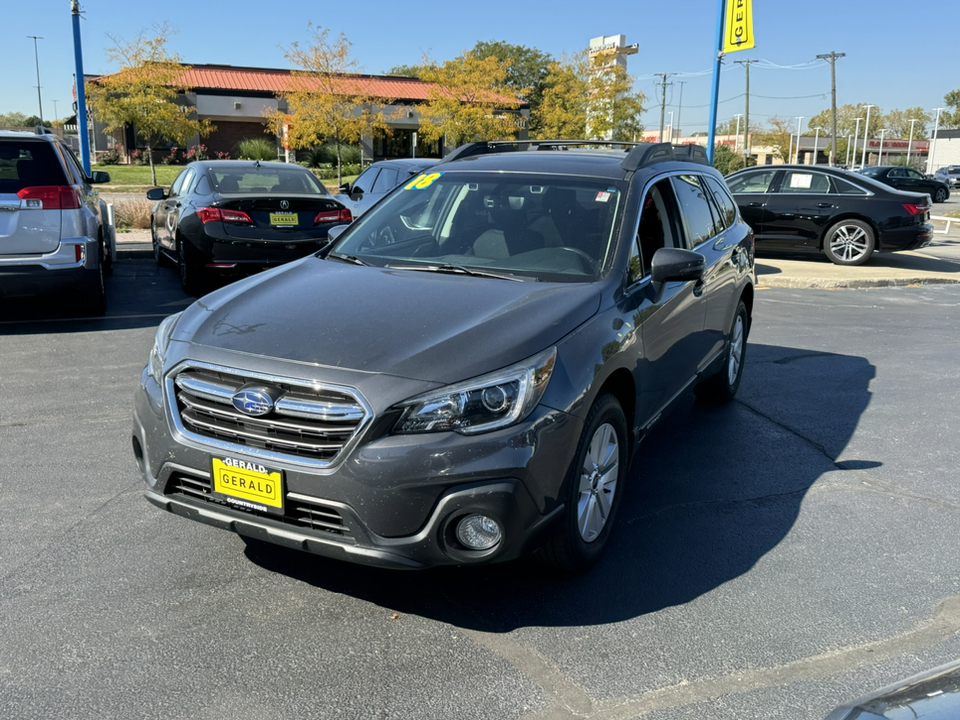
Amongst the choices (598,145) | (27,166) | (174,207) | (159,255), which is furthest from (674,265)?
(159,255)

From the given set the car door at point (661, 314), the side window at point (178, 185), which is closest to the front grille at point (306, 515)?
the car door at point (661, 314)

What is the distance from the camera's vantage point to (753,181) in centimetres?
1530

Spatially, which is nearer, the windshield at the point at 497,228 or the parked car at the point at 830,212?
the windshield at the point at 497,228

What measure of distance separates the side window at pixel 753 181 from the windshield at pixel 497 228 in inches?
453

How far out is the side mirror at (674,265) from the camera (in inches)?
163

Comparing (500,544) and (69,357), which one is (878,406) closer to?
(500,544)

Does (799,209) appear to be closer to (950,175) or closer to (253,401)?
(253,401)

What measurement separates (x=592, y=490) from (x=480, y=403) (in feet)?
2.67

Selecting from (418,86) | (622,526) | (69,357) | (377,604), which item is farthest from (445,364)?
(418,86)

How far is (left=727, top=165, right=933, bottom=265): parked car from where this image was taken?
14188mm

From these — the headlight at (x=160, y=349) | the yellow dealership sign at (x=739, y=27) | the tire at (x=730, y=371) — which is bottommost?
the tire at (x=730, y=371)

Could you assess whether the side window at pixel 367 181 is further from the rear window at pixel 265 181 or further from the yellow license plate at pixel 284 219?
the yellow license plate at pixel 284 219

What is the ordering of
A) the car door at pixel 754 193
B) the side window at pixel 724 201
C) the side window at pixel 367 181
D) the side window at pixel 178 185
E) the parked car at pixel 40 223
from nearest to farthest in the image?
the side window at pixel 724 201 → the parked car at pixel 40 223 → the side window at pixel 178 185 → the side window at pixel 367 181 → the car door at pixel 754 193

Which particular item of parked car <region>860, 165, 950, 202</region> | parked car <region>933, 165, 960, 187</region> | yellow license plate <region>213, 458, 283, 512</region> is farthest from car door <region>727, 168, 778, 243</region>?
parked car <region>933, 165, 960, 187</region>
